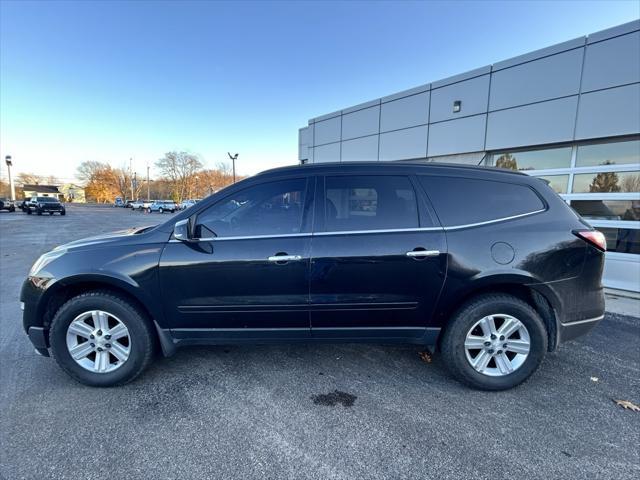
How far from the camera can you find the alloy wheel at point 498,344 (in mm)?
2643

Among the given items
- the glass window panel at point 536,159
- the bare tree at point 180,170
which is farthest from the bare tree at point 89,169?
the glass window panel at point 536,159

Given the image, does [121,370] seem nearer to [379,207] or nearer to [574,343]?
[379,207]

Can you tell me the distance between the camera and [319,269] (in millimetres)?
2559

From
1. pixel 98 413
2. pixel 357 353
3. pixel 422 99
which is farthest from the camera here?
pixel 422 99

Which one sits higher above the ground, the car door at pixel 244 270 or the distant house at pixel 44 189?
the distant house at pixel 44 189

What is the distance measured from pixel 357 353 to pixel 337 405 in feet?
2.81

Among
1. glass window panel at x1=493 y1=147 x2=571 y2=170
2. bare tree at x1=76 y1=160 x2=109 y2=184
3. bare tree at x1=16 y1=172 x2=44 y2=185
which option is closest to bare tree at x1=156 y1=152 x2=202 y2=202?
bare tree at x1=76 y1=160 x2=109 y2=184

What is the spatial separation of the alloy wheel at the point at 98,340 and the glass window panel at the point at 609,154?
837 cm

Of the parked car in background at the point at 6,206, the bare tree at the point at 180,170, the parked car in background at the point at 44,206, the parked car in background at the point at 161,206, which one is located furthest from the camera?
the bare tree at the point at 180,170

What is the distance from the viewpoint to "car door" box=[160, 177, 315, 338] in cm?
256

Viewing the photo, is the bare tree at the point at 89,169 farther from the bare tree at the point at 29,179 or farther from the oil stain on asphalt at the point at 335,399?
the oil stain on asphalt at the point at 335,399

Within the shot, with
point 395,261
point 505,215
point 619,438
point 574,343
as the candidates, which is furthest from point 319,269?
point 574,343

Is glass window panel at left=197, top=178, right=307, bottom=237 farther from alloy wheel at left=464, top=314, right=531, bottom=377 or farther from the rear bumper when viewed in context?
the rear bumper

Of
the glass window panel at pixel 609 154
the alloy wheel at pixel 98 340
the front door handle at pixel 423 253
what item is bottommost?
the alloy wheel at pixel 98 340
